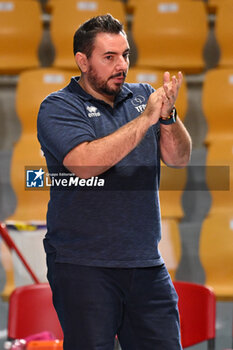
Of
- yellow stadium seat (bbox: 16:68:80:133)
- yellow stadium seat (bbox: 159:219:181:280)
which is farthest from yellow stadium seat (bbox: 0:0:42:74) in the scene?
yellow stadium seat (bbox: 159:219:181:280)

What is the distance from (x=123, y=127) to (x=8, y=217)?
162cm

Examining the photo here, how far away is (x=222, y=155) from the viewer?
104 inches

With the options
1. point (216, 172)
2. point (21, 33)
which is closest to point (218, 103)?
point (216, 172)

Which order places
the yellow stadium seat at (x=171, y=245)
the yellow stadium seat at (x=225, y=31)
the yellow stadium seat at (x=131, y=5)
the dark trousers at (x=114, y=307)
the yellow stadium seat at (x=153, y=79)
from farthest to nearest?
Result: the yellow stadium seat at (x=131, y=5), the yellow stadium seat at (x=225, y=31), the yellow stadium seat at (x=153, y=79), the yellow stadium seat at (x=171, y=245), the dark trousers at (x=114, y=307)

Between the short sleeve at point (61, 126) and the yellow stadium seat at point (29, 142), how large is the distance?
1347 mm

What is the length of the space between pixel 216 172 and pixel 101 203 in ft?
5.32

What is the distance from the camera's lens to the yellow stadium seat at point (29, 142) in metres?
2.66

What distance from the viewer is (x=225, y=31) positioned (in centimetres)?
290

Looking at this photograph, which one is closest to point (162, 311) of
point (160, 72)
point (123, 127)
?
point (123, 127)

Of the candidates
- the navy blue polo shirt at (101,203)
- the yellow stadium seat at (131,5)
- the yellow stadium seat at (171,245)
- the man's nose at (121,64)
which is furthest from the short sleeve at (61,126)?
the yellow stadium seat at (131,5)

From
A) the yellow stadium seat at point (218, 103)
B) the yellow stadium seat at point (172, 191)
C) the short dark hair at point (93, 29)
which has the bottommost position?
the yellow stadium seat at point (172, 191)

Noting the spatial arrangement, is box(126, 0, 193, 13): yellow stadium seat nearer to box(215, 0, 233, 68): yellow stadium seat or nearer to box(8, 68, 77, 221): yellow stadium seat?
box(215, 0, 233, 68): yellow stadium seat

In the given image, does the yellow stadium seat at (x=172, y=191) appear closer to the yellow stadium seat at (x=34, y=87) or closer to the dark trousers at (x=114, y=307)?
the yellow stadium seat at (x=34, y=87)

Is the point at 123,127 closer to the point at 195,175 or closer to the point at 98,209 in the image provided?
the point at 98,209
